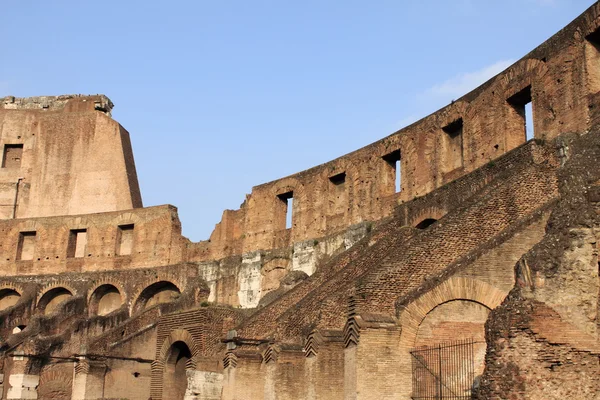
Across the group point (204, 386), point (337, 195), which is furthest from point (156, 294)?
point (204, 386)

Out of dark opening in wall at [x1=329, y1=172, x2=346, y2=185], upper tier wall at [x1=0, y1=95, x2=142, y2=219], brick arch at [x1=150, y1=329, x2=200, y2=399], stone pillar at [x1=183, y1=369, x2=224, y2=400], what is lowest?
stone pillar at [x1=183, y1=369, x2=224, y2=400]

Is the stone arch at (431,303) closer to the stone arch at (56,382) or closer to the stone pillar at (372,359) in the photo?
the stone pillar at (372,359)

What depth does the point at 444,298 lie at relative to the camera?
40.4 ft

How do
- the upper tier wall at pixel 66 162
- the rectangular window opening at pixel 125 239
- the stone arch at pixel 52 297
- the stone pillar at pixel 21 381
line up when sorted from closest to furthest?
the stone pillar at pixel 21 381
the stone arch at pixel 52 297
the rectangular window opening at pixel 125 239
the upper tier wall at pixel 66 162

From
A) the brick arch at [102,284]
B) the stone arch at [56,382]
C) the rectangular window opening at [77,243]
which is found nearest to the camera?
the stone arch at [56,382]

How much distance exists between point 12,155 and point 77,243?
251 inches

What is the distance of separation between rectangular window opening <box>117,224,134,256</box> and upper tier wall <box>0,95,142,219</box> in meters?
2.49

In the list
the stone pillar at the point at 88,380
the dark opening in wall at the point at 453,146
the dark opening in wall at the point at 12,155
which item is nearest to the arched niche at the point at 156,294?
the stone pillar at the point at 88,380

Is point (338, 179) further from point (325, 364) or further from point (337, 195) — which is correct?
point (325, 364)

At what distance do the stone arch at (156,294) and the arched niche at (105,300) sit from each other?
35.0 inches

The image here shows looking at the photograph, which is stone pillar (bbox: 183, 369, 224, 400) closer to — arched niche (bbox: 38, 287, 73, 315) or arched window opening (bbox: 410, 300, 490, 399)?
arched window opening (bbox: 410, 300, 490, 399)

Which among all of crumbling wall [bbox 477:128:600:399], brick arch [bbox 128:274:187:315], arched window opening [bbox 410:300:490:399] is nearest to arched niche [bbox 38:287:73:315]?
brick arch [bbox 128:274:187:315]

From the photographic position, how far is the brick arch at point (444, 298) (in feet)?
40.1

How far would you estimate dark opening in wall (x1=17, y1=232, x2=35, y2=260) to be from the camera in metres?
29.9
